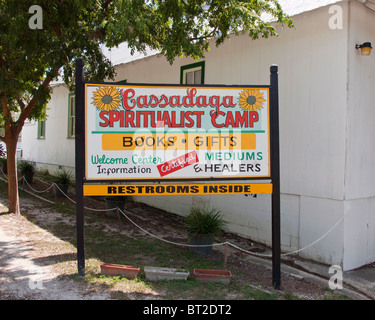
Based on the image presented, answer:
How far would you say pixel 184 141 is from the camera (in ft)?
17.4

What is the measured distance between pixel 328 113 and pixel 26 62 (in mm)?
6579

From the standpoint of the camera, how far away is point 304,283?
570 centimetres

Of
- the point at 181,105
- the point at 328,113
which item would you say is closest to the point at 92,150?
the point at 181,105

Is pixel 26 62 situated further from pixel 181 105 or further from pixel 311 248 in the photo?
pixel 311 248

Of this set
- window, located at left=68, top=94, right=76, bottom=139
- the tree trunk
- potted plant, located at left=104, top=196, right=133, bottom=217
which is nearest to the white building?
potted plant, located at left=104, top=196, right=133, bottom=217

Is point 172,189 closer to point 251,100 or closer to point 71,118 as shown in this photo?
point 251,100

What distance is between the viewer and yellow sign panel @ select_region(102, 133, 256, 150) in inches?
205

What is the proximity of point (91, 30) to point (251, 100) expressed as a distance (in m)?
4.76

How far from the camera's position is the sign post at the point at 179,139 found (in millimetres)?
5152

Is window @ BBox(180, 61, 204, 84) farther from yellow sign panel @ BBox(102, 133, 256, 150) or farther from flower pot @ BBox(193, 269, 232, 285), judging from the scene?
flower pot @ BBox(193, 269, 232, 285)

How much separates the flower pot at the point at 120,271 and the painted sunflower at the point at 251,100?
294cm

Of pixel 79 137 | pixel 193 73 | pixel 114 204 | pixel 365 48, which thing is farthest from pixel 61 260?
pixel 365 48

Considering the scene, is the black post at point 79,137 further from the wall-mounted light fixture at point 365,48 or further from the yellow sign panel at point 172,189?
the wall-mounted light fixture at point 365,48

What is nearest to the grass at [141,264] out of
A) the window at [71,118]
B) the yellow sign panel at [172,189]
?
the yellow sign panel at [172,189]
